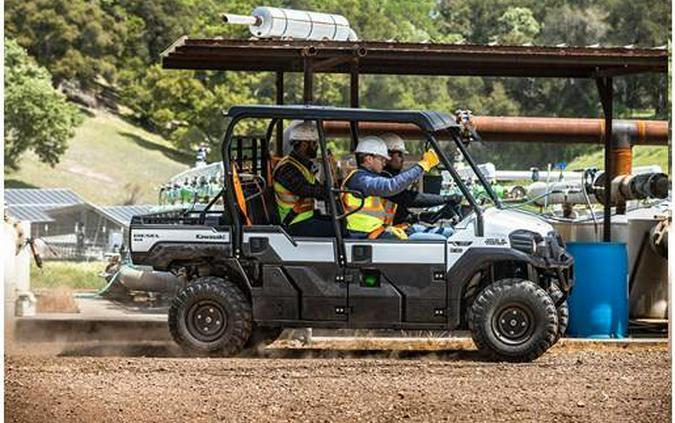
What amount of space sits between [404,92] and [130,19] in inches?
624

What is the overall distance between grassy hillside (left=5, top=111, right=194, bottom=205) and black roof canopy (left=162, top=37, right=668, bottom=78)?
59492mm

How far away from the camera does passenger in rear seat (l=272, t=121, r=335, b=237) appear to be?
43.6ft

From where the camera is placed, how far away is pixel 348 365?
41.3ft

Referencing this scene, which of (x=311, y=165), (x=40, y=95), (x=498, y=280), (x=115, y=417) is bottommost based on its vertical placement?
(x=115, y=417)

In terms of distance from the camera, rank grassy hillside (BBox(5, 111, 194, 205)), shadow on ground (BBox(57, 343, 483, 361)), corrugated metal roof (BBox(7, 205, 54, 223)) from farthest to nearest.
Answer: grassy hillside (BBox(5, 111, 194, 205)) < corrugated metal roof (BBox(7, 205, 54, 223)) < shadow on ground (BBox(57, 343, 483, 361))

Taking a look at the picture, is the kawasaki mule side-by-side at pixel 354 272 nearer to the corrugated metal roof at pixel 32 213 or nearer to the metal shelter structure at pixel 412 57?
→ the metal shelter structure at pixel 412 57

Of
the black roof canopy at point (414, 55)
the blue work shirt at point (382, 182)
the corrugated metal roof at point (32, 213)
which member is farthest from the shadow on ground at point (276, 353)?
the corrugated metal roof at point (32, 213)

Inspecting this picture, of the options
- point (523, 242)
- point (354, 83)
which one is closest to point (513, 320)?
point (523, 242)

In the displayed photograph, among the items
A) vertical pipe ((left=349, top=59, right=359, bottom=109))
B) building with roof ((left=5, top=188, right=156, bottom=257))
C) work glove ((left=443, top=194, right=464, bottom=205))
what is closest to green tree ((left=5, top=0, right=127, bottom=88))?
building with roof ((left=5, top=188, right=156, bottom=257))

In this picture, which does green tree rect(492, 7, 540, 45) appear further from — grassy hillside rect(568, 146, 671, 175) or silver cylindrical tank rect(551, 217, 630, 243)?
silver cylindrical tank rect(551, 217, 630, 243)

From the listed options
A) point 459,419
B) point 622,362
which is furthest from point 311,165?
point 459,419

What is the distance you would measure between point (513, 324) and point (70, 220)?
48.3 m

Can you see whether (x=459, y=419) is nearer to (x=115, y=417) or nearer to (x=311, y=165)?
(x=115, y=417)

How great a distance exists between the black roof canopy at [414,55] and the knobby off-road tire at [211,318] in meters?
3.08
